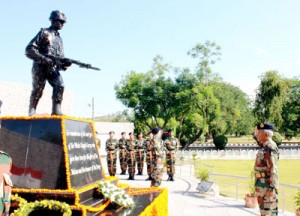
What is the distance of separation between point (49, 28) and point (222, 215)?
494 cm

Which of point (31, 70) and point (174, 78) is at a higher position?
point (174, 78)

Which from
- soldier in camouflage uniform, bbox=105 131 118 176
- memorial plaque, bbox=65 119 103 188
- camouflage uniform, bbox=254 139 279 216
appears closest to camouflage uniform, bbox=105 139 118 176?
soldier in camouflage uniform, bbox=105 131 118 176

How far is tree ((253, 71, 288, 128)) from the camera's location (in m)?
35.2

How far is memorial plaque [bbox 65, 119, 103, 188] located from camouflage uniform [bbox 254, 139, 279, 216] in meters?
2.49

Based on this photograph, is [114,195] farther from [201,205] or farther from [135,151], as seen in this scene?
[135,151]

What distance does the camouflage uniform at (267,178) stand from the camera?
4.74 meters

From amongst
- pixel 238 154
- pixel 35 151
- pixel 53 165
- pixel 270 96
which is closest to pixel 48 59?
pixel 35 151

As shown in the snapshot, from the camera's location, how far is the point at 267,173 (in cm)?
486

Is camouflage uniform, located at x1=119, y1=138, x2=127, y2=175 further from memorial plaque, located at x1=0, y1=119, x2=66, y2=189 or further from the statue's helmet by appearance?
memorial plaque, located at x1=0, y1=119, x2=66, y2=189

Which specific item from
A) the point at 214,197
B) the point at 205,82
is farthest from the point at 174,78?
the point at 214,197

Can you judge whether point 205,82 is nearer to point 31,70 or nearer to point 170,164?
point 170,164

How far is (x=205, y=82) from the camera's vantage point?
3628cm

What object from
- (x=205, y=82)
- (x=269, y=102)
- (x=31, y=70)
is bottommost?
(x=31, y=70)

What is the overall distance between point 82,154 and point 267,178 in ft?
8.83
